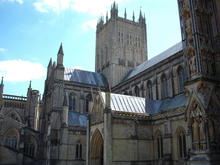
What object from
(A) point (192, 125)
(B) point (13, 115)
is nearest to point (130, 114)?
(A) point (192, 125)

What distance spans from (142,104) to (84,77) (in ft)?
72.9

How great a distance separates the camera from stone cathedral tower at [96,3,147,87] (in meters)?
54.7

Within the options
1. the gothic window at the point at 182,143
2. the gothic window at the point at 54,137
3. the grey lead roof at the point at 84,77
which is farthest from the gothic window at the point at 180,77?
the grey lead roof at the point at 84,77

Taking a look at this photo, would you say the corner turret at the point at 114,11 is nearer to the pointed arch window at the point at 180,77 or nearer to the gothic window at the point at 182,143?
the pointed arch window at the point at 180,77

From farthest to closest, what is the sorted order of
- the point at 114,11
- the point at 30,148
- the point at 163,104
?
1. the point at 114,11
2. the point at 30,148
3. the point at 163,104

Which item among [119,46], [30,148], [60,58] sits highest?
[119,46]

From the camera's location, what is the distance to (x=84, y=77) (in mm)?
51594

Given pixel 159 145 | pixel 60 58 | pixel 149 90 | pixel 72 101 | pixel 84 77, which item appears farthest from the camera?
pixel 84 77

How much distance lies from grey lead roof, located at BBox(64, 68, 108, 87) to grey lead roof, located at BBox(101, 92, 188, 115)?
19351 millimetres

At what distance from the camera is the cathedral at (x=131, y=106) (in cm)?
1439

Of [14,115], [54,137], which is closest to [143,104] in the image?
→ [54,137]

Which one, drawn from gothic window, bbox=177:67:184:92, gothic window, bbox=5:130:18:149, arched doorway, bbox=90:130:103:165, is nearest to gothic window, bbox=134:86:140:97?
gothic window, bbox=177:67:184:92

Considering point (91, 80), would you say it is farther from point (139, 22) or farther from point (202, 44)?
point (202, 44)

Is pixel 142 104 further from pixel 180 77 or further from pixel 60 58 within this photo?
pixel 60 58
